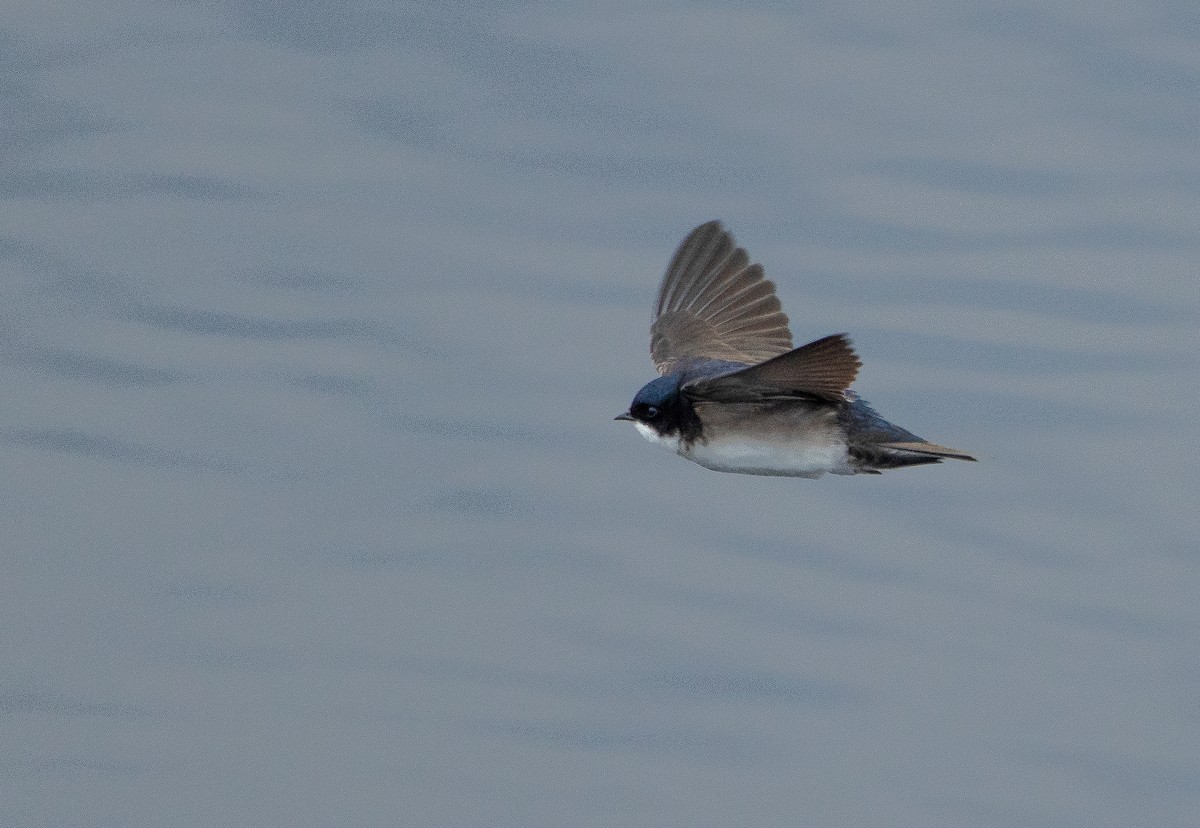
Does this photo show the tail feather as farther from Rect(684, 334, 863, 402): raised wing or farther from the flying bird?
Rect(684, 334, 863, 402): raised wing

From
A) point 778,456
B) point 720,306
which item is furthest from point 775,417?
point 720,306

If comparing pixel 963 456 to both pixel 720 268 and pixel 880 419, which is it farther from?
pixel 720 268

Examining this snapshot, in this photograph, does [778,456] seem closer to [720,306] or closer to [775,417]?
[775,417]

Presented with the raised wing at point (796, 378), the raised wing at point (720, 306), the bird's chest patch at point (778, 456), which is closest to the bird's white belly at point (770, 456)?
the bird's chest patch at point (778, 456)

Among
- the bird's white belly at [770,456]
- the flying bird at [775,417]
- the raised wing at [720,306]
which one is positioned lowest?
the bird's white belly at [770,456]

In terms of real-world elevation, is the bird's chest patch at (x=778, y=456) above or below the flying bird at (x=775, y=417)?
below

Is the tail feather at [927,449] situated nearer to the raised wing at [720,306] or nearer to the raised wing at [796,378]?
the raised wing at [796,378]

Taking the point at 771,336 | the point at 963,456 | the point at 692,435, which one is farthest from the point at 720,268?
the point at 963,456

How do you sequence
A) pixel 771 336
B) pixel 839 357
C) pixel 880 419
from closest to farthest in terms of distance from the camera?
pixel 839 357 → pixel 880 419 → pixel 771 336
